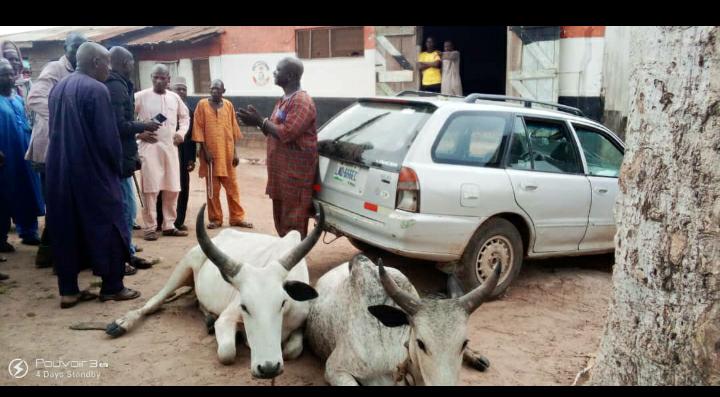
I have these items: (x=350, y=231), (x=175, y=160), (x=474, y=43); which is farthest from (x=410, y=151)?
(x=474, y=43)

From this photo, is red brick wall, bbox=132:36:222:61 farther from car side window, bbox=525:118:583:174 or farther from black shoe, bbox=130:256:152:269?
car side window, bbox=525:118:583:174

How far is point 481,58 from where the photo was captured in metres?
16.0

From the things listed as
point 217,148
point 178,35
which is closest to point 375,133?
point 217,148

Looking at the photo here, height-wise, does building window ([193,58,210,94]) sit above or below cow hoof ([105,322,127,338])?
above

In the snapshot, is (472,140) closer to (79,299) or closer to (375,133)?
(375,133)

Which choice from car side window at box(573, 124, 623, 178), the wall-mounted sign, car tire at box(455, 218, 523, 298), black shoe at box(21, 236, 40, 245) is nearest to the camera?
car tire at box(455, 218, 523, 298)

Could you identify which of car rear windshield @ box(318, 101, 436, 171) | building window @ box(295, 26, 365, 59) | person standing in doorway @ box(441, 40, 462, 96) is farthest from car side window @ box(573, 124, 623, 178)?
building window @ box(295, 26, 365, 59)

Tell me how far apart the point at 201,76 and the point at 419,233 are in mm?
13022

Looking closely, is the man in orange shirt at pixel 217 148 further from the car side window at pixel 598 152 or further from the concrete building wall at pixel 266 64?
the concrete building wall at pixel 266 64

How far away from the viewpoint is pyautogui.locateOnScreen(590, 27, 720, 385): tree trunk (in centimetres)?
271

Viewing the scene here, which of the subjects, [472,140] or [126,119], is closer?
[472,140]

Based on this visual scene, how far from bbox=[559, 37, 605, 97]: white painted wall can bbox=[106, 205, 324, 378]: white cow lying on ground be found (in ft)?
24.7

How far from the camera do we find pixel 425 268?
6109 millimetres

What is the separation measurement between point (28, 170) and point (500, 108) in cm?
543
